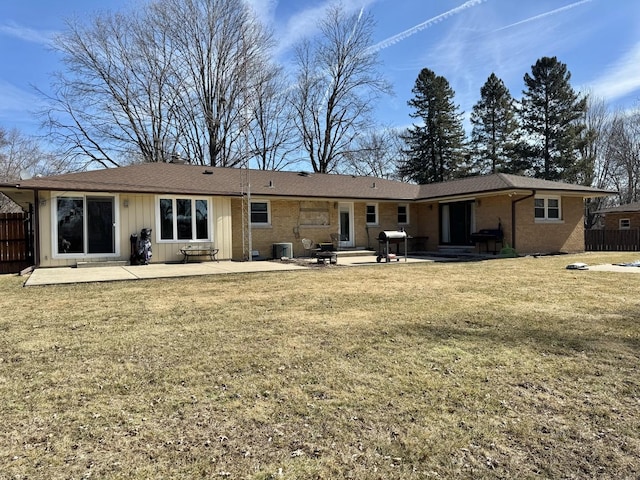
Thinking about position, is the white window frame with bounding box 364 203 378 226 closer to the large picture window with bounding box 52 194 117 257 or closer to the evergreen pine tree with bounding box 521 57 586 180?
the large picture window with bounding box 52 194 117 257

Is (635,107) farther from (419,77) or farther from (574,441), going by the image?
(574,441)

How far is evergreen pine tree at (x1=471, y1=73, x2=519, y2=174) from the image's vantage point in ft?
126

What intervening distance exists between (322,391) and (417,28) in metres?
24.1

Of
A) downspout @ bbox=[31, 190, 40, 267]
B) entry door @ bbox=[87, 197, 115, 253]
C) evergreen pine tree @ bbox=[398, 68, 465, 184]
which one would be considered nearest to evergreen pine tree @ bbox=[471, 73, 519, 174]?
evergreen pine tree @ bbox=[398, 68, 465, 184]

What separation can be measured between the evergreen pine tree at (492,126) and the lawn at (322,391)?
1363 inches

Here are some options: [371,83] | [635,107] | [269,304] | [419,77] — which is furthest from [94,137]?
[635,107]

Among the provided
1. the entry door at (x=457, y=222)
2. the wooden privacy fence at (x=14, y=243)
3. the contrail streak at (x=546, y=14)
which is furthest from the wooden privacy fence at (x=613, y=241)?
the wooden privacy fence at (x=14, y=243)

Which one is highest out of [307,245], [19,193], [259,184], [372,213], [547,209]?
[259,184]

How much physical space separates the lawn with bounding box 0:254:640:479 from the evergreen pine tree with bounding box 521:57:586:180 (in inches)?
1303

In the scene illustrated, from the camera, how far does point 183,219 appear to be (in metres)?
15.1

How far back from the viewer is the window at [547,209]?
1802 cm

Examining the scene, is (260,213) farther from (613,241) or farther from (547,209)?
(613,241)

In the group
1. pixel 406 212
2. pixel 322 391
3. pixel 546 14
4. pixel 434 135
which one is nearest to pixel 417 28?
pixel 546 14

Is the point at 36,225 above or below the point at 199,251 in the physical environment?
above
